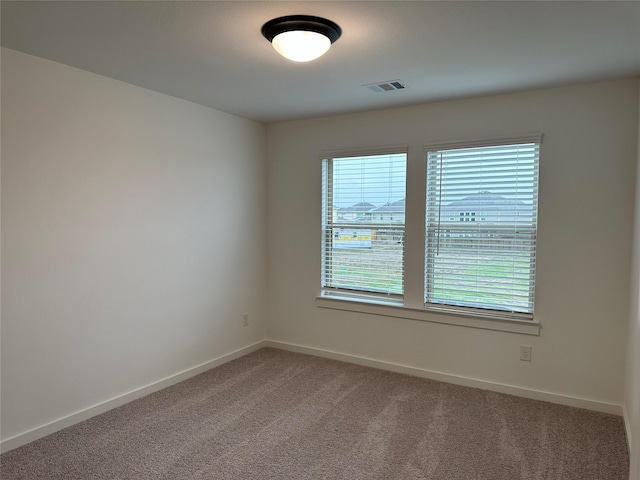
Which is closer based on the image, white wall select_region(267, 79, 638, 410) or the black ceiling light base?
the black ceiling light base

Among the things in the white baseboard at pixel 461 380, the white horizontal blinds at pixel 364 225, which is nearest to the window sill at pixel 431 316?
the white horizontal blinds at pixel 364 225

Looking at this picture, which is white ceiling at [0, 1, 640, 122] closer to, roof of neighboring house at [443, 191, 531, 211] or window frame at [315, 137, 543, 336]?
window frame at [315, 137, 543, 336]

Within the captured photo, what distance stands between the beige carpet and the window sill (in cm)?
54

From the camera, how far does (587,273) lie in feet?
10.3

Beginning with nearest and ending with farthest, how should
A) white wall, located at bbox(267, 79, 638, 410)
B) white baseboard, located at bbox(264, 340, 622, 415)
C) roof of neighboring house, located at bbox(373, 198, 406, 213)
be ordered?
white wall, located at bbox(267, 79, 638, 410) < white baseboard, located at bbox(264, 340, 622, 415) < roof of neighboring house, located at bbox(373, 198, 406, 213)

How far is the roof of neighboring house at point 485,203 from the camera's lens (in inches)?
132

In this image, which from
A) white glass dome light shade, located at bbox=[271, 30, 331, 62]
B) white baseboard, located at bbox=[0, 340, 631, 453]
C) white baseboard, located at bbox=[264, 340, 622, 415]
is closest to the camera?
white glass dome light shade, located at bbox=[271, 30, 331, 62]

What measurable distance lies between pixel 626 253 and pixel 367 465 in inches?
90.4

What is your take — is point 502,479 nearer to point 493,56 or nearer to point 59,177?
point 493,56

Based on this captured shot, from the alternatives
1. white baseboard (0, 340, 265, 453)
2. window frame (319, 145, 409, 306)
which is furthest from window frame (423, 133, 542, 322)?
white baseboard (0, 340, 265, 453)

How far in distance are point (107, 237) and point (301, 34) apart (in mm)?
1995

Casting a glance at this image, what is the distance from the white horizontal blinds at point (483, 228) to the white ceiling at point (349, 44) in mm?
536

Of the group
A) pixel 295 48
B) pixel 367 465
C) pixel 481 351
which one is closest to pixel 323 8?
pixel 295 48

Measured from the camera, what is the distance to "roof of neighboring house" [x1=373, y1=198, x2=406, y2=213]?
3.87 meters
